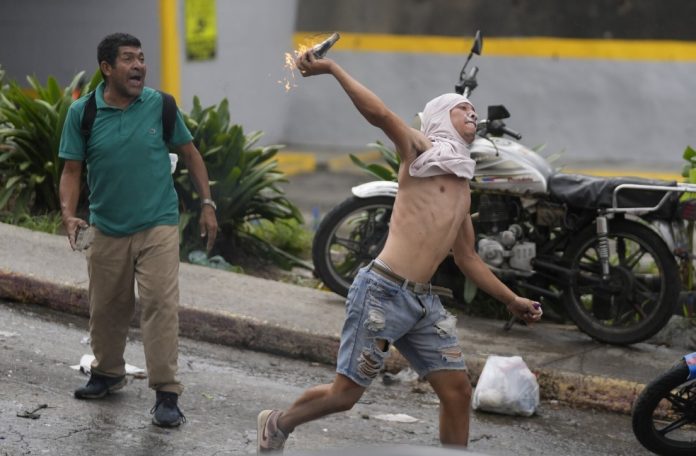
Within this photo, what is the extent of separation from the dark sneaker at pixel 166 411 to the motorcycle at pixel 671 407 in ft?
7.02

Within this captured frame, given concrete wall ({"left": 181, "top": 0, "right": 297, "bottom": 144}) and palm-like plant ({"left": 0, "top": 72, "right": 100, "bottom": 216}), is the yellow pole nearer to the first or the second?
concrete wall ({"left": 181, "top": 0, "right": 297, "bottom": 144})

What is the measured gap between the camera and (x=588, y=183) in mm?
7562

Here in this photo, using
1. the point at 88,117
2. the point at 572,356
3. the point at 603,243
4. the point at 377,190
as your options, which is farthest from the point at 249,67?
the point at 88,117

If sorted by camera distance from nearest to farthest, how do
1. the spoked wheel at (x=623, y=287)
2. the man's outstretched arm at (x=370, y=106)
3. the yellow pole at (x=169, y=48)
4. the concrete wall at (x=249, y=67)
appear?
the man's outstretched arm at (x=370, y=106), the spoked wheel at (x=623, y=287), the yellow pole at (x=169, y=48), the concrete wall at (x=249, y=67)

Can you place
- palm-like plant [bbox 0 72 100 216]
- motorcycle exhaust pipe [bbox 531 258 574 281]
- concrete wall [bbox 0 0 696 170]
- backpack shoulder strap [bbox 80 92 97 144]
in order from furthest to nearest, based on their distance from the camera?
1. concrete wall [bbox 0 0 696 170]
2. palm-like plant [bbox 0 72 100 216]
3. motorcycle exhaust pipe [bbox 531 258 574 281]
4. backpack shoulder strap [bbox 80 92 97 144]

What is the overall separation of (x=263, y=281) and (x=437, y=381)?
3.60 metres

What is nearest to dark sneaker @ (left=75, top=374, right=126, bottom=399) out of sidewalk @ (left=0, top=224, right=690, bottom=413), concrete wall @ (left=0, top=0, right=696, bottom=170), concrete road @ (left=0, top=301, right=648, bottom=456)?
concrete road @ (left=0, top=301, right=648, bottom=456)

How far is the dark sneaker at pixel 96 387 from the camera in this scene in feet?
20.7

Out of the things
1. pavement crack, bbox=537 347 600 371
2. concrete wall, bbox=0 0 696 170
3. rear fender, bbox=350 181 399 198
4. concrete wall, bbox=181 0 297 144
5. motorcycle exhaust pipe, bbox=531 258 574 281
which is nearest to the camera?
pavement crack, bbox=537 347 600 371

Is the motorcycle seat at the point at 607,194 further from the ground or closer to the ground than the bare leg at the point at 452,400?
further from the ground

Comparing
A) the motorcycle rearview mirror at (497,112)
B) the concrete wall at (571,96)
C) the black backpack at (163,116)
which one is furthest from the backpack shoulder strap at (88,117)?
the concrete wall at (571,96)

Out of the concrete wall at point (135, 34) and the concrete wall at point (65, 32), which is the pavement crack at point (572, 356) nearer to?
the concrete wall at point (135, 34)

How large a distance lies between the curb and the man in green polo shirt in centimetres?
158

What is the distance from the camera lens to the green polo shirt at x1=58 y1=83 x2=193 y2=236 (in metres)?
5.98
